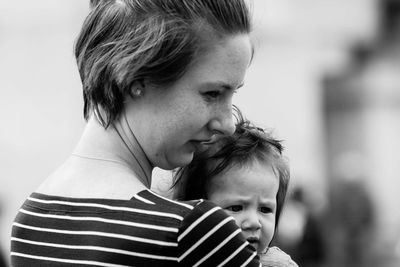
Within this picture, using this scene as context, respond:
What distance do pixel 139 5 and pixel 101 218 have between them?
455mm

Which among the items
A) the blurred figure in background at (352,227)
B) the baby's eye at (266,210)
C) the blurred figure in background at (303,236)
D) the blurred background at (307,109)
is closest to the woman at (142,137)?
the baby's eye at (266,210)

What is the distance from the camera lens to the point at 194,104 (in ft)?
7.02

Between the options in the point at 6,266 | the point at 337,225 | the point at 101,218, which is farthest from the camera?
the point at 337,225

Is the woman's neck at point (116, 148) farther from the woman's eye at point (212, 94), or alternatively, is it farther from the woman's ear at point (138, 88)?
the woman's eye at point (212, 94)

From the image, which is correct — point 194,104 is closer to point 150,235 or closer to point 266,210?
point 150,235

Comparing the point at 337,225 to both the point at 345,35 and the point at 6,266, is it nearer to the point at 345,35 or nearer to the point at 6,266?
the point at 6,266

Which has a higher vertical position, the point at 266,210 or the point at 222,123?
the point at 222,123

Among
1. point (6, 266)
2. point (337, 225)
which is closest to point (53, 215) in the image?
point (6, 266)

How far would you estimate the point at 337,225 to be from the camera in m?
11.5

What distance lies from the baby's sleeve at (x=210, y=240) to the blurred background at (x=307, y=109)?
6480mm

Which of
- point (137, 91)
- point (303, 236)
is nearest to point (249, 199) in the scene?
point (137, 91)

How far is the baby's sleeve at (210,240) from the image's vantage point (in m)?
1.98

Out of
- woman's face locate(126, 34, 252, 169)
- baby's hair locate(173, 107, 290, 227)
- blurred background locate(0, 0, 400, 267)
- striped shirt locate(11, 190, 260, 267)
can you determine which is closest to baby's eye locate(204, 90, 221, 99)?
woman's face locate(126, 34, 252, 169)

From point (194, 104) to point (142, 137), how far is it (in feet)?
0.46
